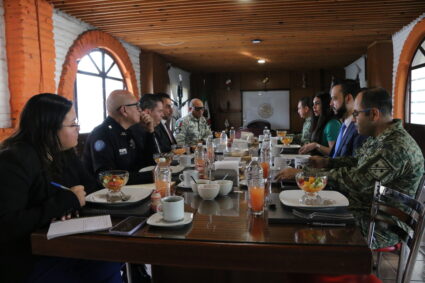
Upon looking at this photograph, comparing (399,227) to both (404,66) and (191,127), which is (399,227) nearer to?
(191,127)

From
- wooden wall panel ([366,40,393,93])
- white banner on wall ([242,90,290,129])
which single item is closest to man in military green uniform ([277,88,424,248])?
wooden wall panel ([366,40,393,93])

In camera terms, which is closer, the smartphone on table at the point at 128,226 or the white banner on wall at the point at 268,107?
the smartphone on table at the point at 128,226

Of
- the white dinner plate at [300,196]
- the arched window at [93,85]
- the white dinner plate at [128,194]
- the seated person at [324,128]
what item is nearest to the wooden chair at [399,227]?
the white dinner plate at [300,196]

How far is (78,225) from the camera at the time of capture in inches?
47.3

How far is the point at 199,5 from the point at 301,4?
1204 millimetres

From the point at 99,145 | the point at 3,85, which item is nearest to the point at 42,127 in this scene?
the point at 99,145

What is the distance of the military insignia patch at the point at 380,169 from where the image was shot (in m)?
1.70

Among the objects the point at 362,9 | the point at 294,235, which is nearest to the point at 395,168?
the point at 294,235

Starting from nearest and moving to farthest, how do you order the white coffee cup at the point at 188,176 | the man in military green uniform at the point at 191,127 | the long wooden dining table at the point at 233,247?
the long wooden dining table at the point at 233,247, the white coffee cup at the point at 188,176, the man in military green uniform at the point at 191,127

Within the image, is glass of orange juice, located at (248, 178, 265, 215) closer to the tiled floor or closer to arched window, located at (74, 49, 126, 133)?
the tiled floor

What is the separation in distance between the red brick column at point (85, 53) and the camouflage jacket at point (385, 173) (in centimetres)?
366

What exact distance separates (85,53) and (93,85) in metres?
0.79

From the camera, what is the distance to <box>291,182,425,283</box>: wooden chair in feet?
4.30

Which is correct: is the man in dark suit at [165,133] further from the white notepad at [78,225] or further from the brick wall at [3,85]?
the white notepad at [78,225]
